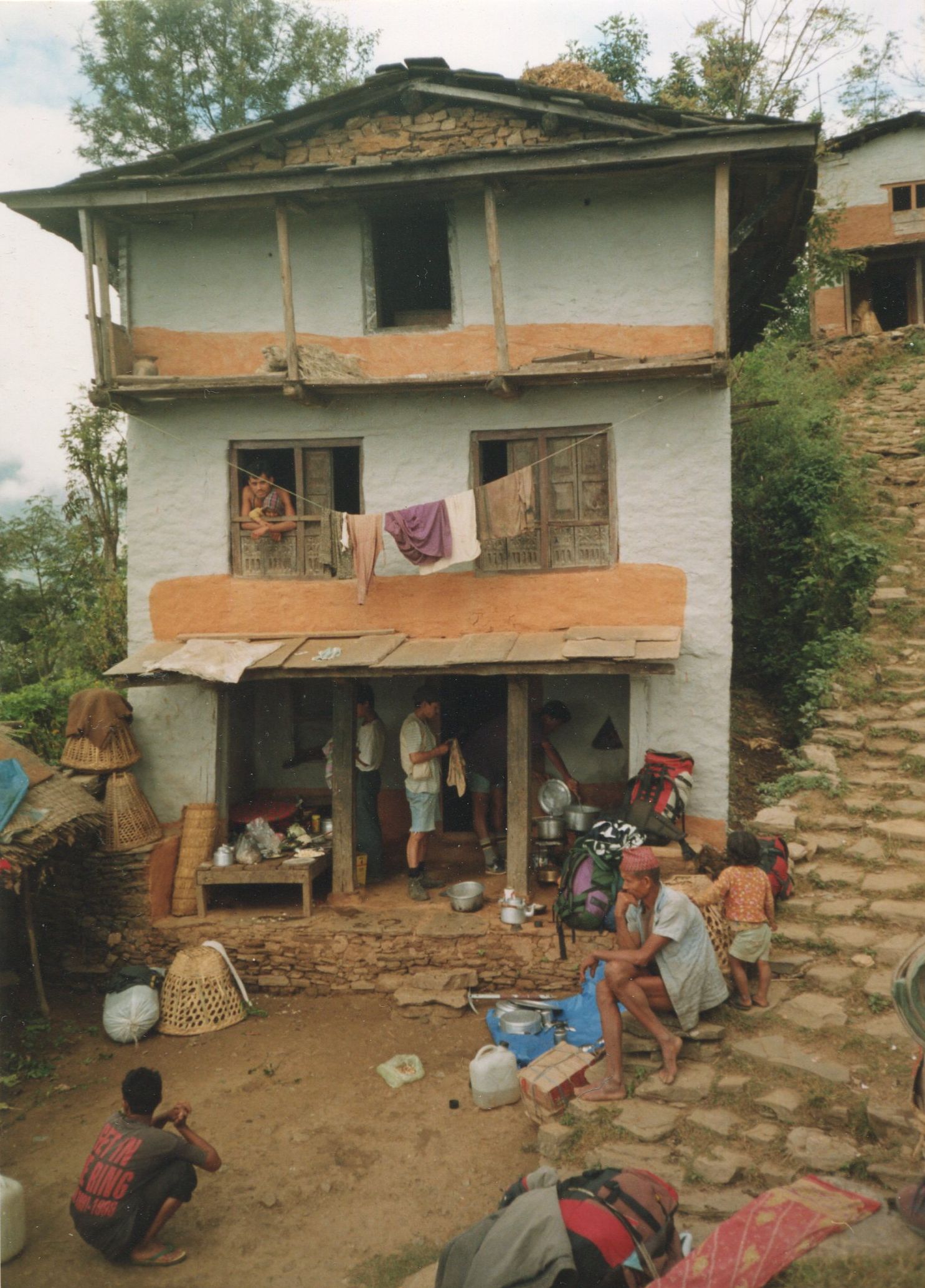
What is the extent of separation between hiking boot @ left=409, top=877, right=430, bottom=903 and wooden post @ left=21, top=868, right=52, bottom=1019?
3.79 metres

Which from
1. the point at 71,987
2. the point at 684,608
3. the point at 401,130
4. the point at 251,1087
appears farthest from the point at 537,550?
the point at 71,987

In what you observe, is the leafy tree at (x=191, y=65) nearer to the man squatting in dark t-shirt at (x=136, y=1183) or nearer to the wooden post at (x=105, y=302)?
the wooden post at (x=105, y=302)

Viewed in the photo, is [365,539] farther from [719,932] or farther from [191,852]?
[719,932]

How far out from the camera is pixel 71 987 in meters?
9.57

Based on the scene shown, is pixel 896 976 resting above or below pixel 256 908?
above

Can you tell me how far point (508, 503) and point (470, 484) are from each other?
2.48ft

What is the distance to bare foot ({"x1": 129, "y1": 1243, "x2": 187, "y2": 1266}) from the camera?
546 cm

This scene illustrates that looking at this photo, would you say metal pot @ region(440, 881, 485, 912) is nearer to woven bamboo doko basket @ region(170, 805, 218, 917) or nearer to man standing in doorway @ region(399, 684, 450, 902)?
man standing in doorway @ region(399, 684, 450, 902)

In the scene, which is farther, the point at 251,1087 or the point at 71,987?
the point at 71,987

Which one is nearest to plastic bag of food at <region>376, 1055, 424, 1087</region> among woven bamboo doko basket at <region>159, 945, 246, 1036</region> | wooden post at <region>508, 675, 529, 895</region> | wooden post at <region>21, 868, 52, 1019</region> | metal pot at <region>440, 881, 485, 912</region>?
metal pot at <region>440, 881, 485, 912</region>

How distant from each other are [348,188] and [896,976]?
8.57 m

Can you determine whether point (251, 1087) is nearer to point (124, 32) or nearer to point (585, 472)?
point (585, 472)

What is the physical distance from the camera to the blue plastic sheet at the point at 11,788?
8.21 metres

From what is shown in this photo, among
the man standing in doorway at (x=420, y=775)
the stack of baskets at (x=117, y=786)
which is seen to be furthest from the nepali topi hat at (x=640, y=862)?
the stack of baskets at (x=117, y=786)
